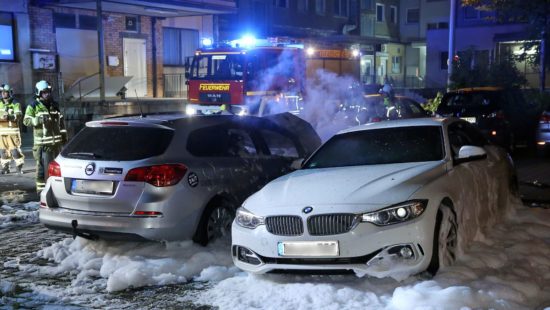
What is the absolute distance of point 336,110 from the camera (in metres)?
18.4

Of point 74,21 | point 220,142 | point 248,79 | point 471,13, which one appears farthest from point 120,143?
point 471,13

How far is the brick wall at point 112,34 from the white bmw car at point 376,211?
17638 millimetres

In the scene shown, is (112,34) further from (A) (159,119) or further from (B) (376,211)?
(B) (376,211)

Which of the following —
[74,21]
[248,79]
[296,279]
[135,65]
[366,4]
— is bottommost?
[296,279]

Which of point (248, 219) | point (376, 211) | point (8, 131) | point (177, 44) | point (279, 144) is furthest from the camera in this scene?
point (177, 44)

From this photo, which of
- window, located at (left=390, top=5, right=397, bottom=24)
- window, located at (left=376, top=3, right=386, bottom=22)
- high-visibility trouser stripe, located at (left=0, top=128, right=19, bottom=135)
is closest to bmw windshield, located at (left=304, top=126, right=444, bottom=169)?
high-visibility trouser stripe, located at (left=0, top=128, right=19, bottom=135)

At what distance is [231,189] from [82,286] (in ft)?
6.32

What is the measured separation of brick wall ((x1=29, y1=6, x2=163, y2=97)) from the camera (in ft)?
70.9

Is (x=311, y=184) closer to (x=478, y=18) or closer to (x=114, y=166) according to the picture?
(x=114, y=166)

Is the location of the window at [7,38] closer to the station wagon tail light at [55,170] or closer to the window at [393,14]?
the station wagon tail light at [55,170]

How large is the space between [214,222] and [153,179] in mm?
919

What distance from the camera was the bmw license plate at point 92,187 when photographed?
20.9 feet

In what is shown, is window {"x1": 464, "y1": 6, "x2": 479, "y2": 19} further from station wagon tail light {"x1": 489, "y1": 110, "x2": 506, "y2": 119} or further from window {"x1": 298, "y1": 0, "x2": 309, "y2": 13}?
station wagon tail light {"x1": 489, "y1": 110, "x2": 506, "y2": 119}

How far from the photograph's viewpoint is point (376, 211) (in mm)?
5129
